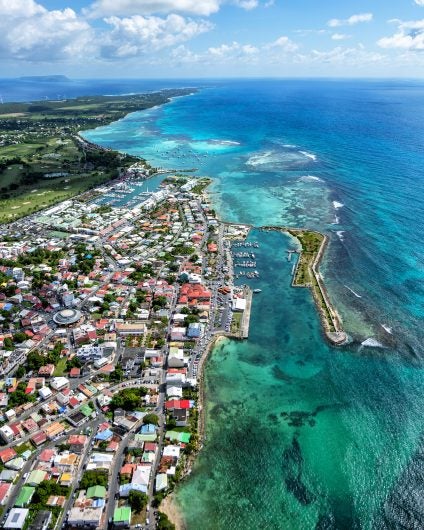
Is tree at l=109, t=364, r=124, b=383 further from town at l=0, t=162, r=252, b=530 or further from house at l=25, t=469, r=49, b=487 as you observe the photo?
house at l=25, t=469, r=49, b=487

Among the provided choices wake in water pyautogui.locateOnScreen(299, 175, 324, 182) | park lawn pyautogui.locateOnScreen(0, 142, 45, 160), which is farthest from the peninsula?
park lawn pyautogui.locateOnScreen(0, 142, 45, 160)

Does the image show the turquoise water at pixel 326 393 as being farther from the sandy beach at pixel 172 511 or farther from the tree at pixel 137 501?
the tree at pixel 137 501

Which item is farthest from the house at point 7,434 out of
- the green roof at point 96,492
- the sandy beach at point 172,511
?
the sandy beach at point 172,511

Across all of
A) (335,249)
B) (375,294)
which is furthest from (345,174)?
(375,294)

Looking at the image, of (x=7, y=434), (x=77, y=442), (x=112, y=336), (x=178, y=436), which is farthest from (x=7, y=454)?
(x=112, y=336)

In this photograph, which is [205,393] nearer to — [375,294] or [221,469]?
[221,469]

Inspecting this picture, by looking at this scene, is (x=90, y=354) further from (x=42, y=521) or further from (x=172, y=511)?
(x=172, y=511)
